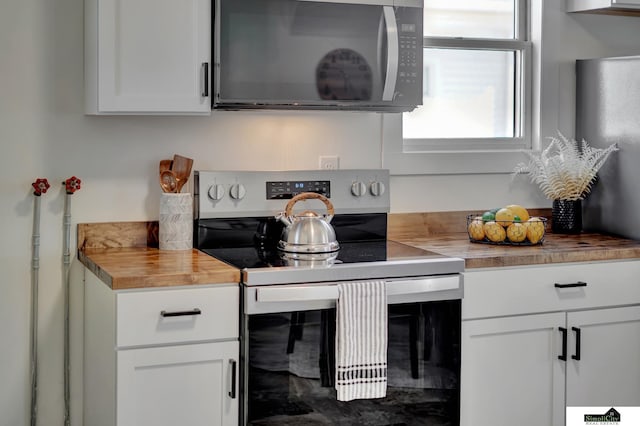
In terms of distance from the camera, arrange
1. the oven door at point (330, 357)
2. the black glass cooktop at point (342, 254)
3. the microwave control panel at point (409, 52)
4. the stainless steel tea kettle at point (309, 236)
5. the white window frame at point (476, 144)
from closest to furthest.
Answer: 1. the oven door at point (330, 357)
2. the black glass cooktop at point (342, 254)
3. the stainless steel tea kettle at point (309, 236)
4. the microwave control panel at point (409, 52)
5. the white window frame at point (476, 144)

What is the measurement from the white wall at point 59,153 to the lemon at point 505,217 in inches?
26.9

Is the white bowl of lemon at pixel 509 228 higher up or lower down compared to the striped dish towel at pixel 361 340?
higher up

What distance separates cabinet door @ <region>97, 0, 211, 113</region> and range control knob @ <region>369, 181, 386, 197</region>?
706 mm

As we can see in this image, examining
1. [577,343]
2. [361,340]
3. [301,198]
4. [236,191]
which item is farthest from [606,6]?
[361,340]

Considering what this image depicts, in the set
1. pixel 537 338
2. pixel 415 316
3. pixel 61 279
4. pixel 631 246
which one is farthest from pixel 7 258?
pixel 631 246

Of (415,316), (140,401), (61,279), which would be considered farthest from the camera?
(61,279)

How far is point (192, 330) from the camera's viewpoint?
7.72 feet

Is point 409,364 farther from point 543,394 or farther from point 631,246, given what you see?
point 631,246

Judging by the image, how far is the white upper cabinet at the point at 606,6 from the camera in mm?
3236

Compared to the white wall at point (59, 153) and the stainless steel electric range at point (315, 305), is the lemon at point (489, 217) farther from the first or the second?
the white wall at point (59, 153)

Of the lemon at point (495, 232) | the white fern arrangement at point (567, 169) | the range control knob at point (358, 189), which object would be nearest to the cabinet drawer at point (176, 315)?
the range control knob at point (358, 189)

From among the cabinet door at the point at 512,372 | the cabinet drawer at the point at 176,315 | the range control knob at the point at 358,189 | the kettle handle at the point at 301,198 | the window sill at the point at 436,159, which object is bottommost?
the cabinet door at the point at 512,372

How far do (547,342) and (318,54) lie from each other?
3.98 ft

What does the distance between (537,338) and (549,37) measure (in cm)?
128
